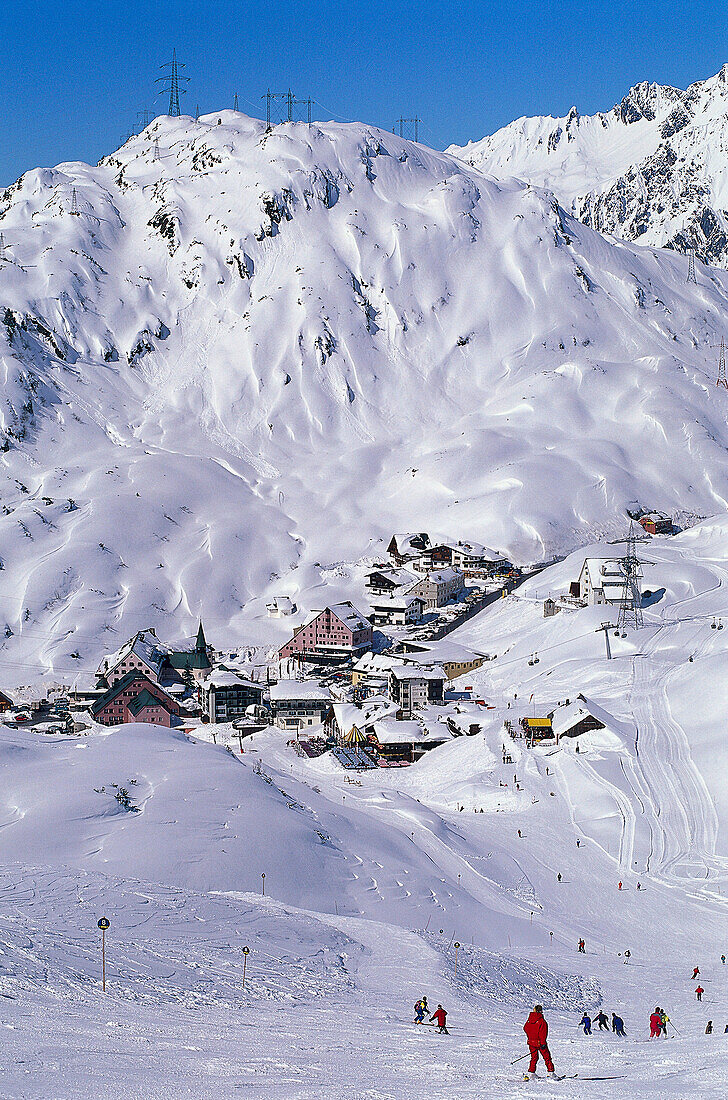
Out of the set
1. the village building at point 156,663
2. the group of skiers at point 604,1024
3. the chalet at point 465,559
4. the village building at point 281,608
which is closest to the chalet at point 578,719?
the group of skiers at point 604,1024

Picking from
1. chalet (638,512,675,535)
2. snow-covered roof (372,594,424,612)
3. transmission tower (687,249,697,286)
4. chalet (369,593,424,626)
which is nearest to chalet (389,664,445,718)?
chalet (369,593,424,626)

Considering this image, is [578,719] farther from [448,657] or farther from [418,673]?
[448,657]

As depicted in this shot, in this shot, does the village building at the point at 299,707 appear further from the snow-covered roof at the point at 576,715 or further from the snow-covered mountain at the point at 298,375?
the snow-covered mountain at the point at 298,375

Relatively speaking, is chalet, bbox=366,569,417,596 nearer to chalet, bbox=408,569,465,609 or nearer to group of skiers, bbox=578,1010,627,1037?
chalet, bbox=408,569,465,609

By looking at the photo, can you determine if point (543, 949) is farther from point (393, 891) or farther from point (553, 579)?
point (553, 579)

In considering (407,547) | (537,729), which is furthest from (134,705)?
(407,547)

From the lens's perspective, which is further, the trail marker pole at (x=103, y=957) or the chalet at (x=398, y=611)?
the chalet at (x=398, y=611)

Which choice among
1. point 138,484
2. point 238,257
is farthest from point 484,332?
point 138,484
